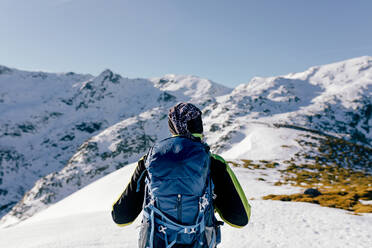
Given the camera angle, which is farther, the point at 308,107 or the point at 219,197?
the point at 308,107

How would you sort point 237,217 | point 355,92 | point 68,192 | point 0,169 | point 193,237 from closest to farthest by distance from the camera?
point 193,237, point 237,217, point 68,192, point 0,169, point 355,92

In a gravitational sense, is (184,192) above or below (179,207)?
above

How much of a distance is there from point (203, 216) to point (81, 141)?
192796 mm

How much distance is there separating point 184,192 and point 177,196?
98 mm

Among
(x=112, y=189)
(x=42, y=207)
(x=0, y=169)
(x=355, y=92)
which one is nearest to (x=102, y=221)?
(x=112, y=189)

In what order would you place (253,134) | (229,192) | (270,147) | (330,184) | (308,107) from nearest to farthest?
(229,192) < (330,184) < (270,147) < (253,134) < (308,107)

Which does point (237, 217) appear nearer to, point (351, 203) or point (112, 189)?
point (351, 203)

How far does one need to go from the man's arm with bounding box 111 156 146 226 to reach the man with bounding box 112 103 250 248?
1cm

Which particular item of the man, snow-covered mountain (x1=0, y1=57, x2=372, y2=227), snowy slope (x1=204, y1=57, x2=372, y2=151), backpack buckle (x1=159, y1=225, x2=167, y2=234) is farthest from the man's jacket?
snowy slope (x1=204, y1=57, x2=372, y2=151)

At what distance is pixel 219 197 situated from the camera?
2.90 m

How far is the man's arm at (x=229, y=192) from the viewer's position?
9.18ft

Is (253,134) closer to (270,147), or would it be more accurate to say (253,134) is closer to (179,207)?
(270,147)

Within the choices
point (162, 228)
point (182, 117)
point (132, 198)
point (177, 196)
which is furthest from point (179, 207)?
point (182, 117)

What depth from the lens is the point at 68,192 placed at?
9931 cm
